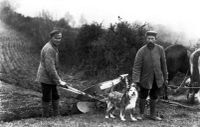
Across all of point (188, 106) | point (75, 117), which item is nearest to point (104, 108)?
point (75, 117)

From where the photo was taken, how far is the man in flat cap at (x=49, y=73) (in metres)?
7.40

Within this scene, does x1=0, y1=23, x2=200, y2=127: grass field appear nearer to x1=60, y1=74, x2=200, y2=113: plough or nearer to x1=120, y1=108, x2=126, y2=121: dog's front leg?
x1=120, y1=108, x2=126, y2=121: dog's front leg

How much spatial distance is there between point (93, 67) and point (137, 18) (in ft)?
9.57

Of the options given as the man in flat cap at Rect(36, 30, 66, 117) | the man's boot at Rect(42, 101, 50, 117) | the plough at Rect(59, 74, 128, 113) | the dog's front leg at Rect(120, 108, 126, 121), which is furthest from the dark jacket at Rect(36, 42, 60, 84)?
the dog's front leg at Rect(120, 108, 126, 121)

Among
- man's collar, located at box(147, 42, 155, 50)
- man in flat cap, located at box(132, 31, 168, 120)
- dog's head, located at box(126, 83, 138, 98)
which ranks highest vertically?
man's collar, located at box(147, 42, 155, 50)

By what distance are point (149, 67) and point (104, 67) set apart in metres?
5.01

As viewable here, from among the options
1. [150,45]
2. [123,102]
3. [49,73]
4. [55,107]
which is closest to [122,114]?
[123,102]

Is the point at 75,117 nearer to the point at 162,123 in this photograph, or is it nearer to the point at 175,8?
the point at 162,123

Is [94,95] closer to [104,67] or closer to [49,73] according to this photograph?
[49,73]

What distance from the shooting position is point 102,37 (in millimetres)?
12945

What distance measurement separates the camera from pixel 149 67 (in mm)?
7664

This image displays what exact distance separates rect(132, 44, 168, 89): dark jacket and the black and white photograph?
20 millimetres

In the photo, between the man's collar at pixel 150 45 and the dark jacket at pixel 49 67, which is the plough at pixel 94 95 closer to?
the dark jacket at pixel 49 67

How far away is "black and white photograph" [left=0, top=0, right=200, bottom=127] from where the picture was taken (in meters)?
7.61
